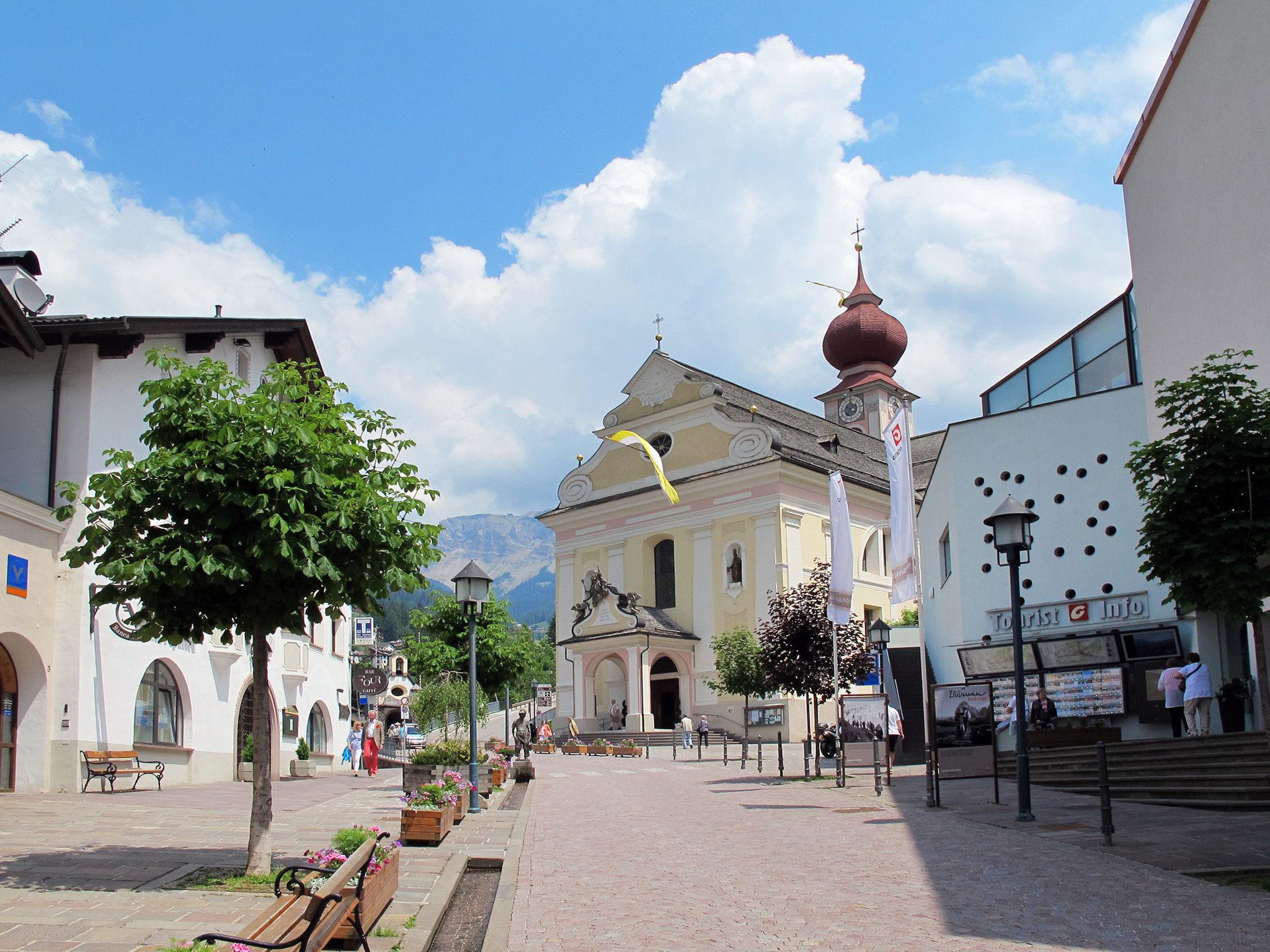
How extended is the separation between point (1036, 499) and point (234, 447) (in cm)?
2203

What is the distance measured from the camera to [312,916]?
555cm

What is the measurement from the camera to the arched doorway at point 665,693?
52.3 m

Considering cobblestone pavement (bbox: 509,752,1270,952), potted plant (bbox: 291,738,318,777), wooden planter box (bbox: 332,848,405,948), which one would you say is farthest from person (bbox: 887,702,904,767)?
wooden planter box (bbox: 332,848,405,948)

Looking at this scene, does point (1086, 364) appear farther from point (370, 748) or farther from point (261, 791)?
point (261, 791)

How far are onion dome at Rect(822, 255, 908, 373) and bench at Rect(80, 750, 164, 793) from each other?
56.5 metres

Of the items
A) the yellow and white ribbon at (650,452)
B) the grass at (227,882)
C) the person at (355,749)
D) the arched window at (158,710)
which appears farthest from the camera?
the yellow and white ribbon at (650,452)

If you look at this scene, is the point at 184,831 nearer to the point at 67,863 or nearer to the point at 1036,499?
the point at 67,863

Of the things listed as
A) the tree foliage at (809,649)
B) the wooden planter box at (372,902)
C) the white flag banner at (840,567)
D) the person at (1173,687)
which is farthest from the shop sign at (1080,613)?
the wooden planter box at (372,902)

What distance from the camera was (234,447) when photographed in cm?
1023

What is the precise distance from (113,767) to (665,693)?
3464cm

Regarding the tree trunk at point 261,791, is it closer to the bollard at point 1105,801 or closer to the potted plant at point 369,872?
the potted plant at point 369,872

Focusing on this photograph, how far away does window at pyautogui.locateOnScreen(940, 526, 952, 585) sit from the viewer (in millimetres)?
31264

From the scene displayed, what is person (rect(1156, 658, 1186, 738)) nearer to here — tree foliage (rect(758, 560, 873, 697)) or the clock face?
tree foliage (rect(758, 560, 873, 697))

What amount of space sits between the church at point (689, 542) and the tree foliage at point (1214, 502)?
104ft
